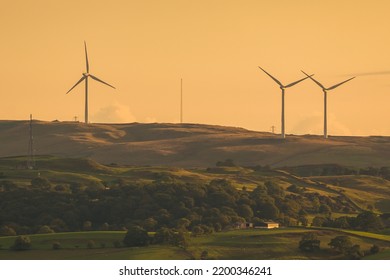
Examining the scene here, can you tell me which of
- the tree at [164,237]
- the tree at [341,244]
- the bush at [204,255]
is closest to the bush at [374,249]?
the tree at [341,244]

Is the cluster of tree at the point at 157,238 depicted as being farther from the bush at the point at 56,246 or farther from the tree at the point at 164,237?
the bush at the point at 56,246

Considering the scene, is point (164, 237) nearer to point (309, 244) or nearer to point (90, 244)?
point (90, 244)

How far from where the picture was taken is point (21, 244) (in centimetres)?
18200

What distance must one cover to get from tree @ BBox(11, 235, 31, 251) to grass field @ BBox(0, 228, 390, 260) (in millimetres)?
A: 1103

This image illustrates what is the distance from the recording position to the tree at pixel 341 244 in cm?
17635

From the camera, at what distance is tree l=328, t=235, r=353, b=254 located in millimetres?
176350

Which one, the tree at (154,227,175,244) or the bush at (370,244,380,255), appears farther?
the tree at (154,227,175,244)

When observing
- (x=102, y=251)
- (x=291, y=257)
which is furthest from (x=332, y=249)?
(x=102, y=251)

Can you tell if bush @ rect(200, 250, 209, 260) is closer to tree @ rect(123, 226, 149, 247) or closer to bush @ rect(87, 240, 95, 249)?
tree @ rect(123, 226, 149, 247)

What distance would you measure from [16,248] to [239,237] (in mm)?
36223

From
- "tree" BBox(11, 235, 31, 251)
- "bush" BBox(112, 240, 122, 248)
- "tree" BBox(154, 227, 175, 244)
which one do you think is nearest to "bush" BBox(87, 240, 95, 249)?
"bush" BBox(112, 240, 122, 248)

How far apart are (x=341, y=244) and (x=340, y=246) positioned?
1.97ft

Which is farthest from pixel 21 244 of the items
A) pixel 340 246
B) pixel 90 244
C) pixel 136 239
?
pixel 340 246

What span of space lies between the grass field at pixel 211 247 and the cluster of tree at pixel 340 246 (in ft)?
3.58
